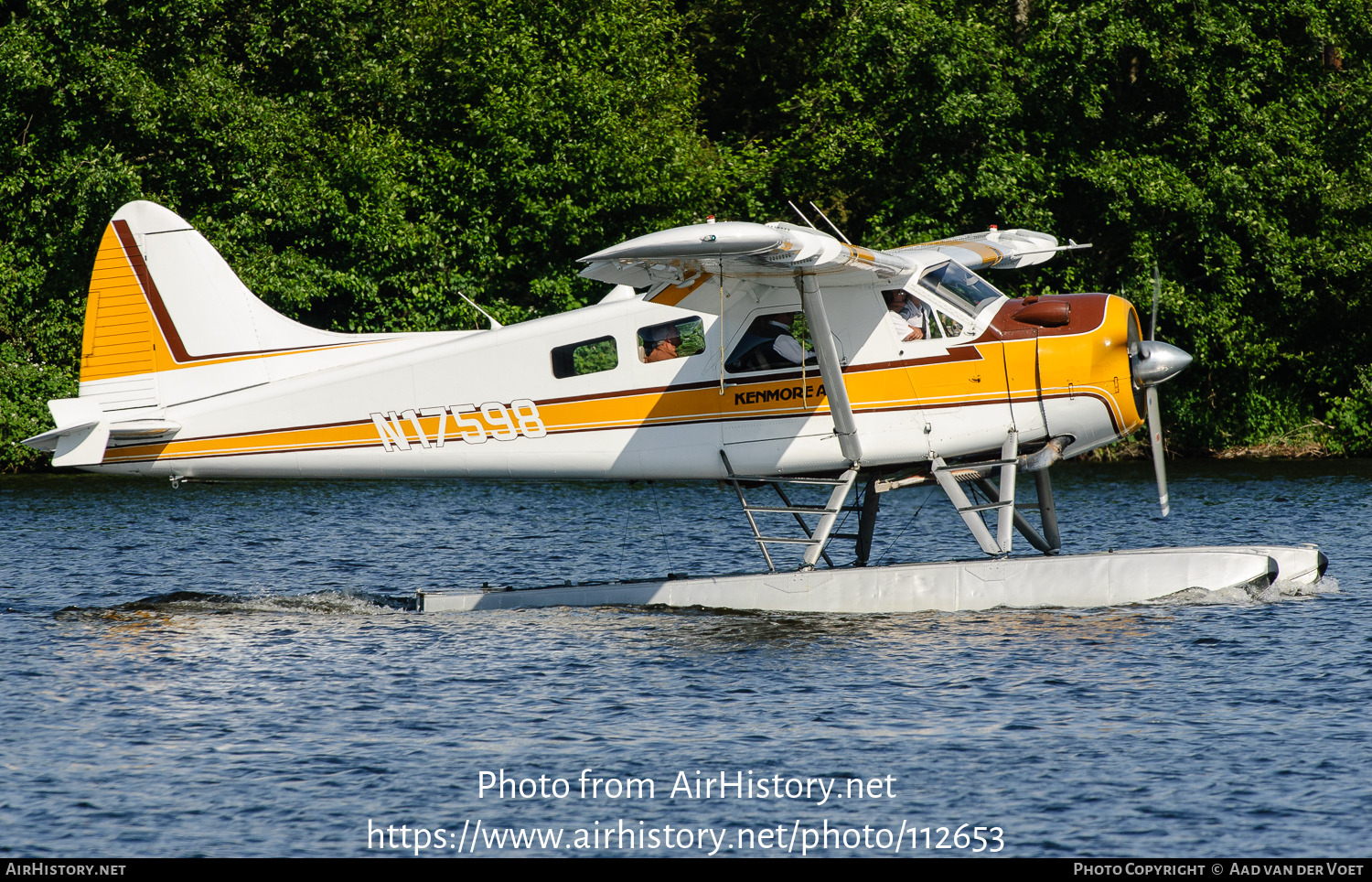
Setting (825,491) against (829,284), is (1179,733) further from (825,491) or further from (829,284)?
(825,491)

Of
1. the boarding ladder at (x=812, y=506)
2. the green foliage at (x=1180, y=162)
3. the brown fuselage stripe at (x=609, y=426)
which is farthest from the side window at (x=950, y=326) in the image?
the green foliage at (x=1180, y=162)

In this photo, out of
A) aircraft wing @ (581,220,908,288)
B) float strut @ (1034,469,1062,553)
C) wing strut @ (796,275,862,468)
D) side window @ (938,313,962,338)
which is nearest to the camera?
aircraft wing @ (581,220,908,288)

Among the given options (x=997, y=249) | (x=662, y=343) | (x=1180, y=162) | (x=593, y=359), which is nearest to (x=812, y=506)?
(x=662, y=343)

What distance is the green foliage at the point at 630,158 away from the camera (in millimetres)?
28438

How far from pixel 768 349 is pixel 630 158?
707 inches

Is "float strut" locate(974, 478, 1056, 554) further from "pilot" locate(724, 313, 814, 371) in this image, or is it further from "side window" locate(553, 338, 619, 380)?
"side window" locate(553, 338, 619, 380)

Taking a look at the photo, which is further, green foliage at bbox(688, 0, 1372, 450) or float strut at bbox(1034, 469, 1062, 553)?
green foliage at bbox(688, 0, 1372, 450)

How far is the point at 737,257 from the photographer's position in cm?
1087

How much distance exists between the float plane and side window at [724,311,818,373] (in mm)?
19

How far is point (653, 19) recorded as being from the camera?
3272 centimetres

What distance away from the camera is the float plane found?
12445mm

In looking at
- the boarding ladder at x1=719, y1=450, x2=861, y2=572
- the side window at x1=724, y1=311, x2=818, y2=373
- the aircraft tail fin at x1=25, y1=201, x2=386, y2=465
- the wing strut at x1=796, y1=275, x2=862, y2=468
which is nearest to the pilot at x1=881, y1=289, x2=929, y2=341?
the wing strut at x1=796, y1=275, x2=862, y2=468

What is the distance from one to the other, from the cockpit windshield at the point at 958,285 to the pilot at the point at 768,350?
131 centimetres

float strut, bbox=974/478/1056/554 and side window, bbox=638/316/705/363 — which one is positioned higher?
side window, bbox=638/316/705/363
